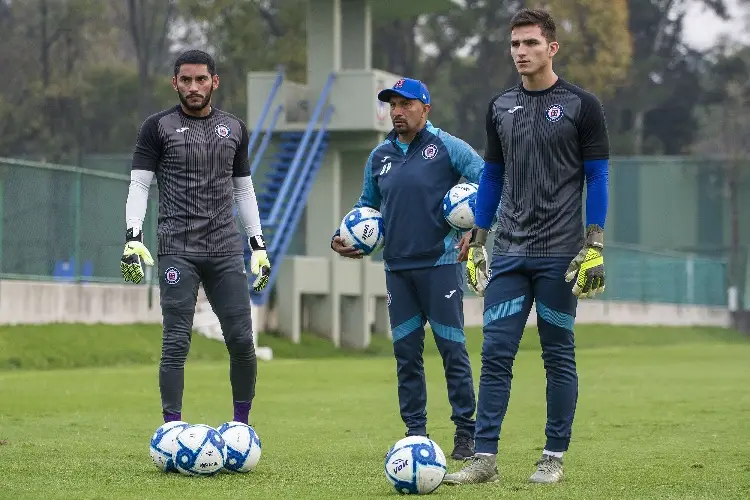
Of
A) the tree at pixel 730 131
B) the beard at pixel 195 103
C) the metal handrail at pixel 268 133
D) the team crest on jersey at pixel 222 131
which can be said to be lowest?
the team crest on jersey at pixel 222 131

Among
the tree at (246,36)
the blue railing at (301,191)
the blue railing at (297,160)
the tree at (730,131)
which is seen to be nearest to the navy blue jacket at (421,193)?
the blue railing at (297,160)

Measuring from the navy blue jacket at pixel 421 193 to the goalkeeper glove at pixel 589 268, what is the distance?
1681mm

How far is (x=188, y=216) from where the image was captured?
9742 millimetres

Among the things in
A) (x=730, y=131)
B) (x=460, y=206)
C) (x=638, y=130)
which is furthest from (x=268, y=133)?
(x=638, y=130)

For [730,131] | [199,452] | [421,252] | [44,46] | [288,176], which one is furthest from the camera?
[730,131]

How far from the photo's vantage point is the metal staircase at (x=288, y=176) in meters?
30.0

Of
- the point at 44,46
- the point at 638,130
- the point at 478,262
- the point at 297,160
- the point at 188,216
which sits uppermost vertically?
the point at 44,46

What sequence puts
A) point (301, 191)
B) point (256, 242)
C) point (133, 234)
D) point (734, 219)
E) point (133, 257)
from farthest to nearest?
1. point (734, 219)
2. point (301, 191)
3. point (256, 242)
4. point (133, 234)
5. point (133, 257)

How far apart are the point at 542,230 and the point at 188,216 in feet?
7.96

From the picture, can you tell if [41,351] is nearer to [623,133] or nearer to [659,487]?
[659,487]

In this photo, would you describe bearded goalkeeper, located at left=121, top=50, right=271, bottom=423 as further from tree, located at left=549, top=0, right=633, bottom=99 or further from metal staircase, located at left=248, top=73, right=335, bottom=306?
tree, located at left=549, top=0, right=633, bottom=99

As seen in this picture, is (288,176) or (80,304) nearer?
(80,304)

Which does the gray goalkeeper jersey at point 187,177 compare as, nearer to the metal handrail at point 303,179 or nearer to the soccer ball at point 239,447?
the soccer ball at point 239,447

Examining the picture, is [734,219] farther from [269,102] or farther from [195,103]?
[195,103]
